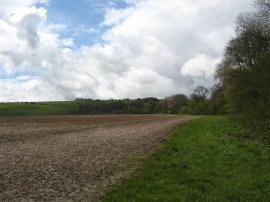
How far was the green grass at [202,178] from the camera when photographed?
1048 centimetres

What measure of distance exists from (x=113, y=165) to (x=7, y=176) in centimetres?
503

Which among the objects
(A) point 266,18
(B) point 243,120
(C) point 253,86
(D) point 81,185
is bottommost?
(D) point 81,185

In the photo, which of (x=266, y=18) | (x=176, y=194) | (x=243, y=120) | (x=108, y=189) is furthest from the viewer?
(x=266, y=18)

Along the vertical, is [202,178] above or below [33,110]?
below

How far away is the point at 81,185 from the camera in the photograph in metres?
12.4

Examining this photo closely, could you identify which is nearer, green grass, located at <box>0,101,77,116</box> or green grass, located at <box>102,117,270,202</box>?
green grass, located at <box>102,117,270,202</box>

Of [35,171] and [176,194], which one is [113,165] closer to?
[35,171]

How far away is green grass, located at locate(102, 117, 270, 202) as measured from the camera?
10.5m

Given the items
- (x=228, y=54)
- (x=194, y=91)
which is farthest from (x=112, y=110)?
(x=228, y=54)

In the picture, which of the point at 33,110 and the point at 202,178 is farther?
the point at 33,110

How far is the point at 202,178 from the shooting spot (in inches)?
503

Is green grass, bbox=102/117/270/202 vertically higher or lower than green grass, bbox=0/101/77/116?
lower

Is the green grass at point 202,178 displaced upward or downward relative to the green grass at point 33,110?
downward

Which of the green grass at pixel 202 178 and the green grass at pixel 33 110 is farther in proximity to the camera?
the green grass at pixel 33 110
